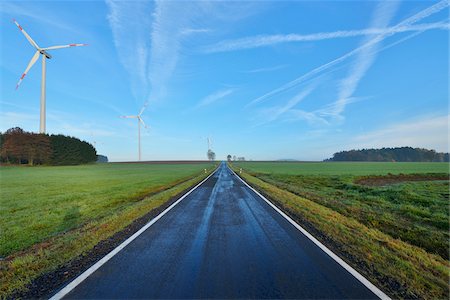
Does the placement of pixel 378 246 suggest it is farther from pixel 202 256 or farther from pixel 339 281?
pixel 202 256

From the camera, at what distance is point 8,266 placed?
534 centimetres

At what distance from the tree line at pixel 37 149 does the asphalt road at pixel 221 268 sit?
96.7 m

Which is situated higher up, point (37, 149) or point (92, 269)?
point (37, 149)

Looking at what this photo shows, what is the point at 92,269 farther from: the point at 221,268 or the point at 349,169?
the point at 349,169

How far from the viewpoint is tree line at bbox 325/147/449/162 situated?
17605cm

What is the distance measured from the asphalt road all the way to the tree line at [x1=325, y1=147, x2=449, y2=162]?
205505 millimetres

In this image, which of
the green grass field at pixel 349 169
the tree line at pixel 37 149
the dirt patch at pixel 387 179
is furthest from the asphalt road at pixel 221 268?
the tree line at pixel 37 149

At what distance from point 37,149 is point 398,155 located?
214758mm

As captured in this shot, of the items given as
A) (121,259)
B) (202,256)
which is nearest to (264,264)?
(202,256)

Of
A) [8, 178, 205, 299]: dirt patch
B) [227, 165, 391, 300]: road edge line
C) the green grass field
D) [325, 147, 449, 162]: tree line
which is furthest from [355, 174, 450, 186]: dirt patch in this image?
[325, 147, 449, 162]: tree line

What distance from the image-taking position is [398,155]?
19175cm

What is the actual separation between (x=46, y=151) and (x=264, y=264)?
102225 millimetres

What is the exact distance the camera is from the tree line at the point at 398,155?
17605 centimetres

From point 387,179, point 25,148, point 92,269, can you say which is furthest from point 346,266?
point 25,148
